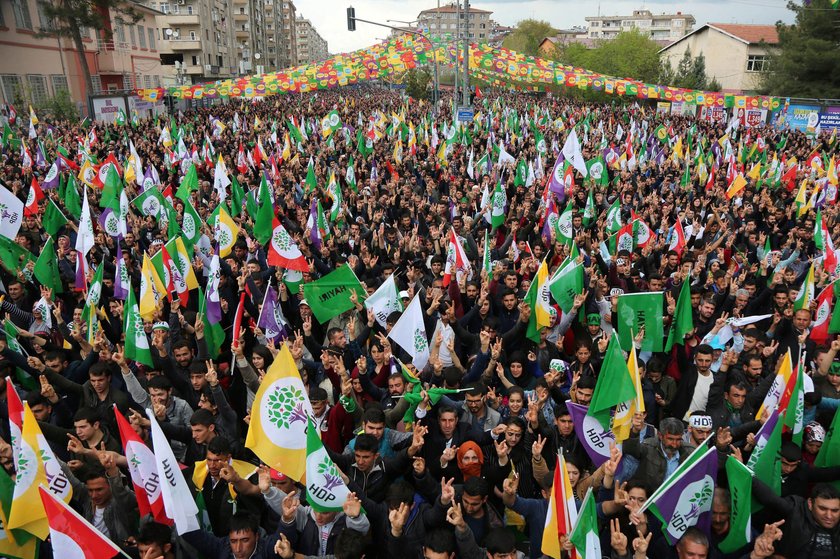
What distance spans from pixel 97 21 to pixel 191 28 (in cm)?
2883

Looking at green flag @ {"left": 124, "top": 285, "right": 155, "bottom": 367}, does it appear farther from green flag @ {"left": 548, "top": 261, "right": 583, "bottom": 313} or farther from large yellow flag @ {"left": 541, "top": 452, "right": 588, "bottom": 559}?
green flag @ {"left": 548, "top": 261, "right": 583, "bottom": 313}

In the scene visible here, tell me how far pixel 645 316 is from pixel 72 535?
5.02m

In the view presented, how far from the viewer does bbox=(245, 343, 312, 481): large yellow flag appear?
3.76 meters

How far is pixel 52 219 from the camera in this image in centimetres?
930

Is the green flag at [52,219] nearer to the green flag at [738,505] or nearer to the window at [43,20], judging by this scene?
the green flag at [738,505]

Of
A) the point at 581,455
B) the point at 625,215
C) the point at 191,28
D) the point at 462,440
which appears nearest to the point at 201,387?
the point at 462,440

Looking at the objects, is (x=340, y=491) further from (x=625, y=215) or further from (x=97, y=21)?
(x=97, y=21)

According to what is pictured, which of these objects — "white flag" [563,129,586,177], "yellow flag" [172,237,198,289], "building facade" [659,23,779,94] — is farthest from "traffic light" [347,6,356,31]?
"building facade" [659,23,779,94]

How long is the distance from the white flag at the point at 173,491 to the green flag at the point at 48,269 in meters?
4.69

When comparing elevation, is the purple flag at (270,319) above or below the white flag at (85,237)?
below

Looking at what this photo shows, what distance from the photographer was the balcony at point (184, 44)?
5472 centimetres

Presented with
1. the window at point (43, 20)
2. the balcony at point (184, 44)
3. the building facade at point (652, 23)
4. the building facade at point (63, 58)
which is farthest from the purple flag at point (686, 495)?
the building facade at point (652, 23)

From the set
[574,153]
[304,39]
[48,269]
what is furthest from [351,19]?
[304,39]

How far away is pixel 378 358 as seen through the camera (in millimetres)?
5289
